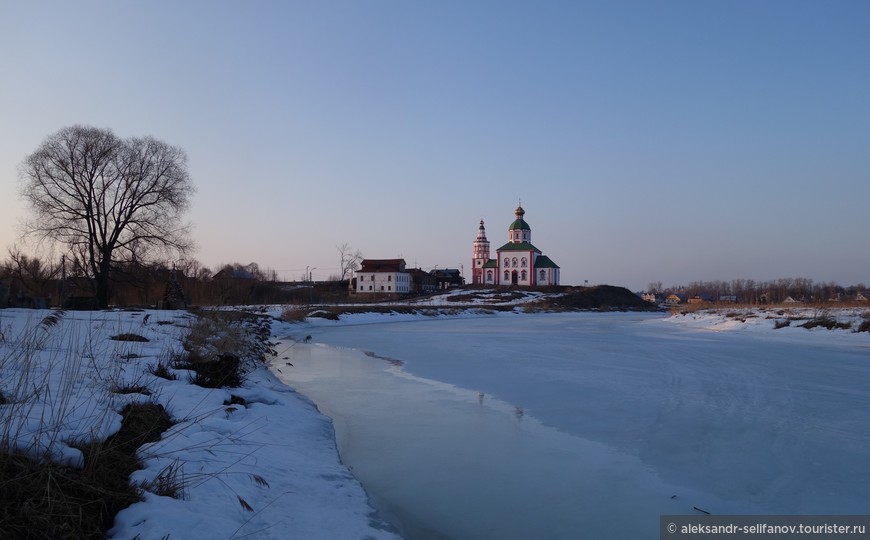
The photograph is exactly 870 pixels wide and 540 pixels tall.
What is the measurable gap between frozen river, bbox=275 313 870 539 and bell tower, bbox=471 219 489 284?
91.0 m

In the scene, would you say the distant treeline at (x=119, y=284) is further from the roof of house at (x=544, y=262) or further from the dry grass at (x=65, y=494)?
the roof of house at (x=544, y=262)

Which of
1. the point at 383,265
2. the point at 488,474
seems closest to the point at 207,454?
the point at 488,474

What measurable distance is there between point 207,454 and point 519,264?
94616mm

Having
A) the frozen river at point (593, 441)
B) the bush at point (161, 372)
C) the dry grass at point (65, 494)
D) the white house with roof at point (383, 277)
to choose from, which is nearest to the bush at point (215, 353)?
the bush at point (161, 372)

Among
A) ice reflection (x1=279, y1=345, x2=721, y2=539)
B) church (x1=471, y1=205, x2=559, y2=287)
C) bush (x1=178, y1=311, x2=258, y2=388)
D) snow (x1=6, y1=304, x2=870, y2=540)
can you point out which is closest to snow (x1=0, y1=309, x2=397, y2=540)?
snow (x1=6, y1=304, x2=870, y2=540)

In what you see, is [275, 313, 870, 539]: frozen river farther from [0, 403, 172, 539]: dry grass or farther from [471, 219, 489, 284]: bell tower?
[471, 219, 489, 284]: bell tower

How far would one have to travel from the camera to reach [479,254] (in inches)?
4245

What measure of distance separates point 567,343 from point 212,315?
13249 millimetres

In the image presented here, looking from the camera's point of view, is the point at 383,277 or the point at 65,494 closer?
the point at 65,494

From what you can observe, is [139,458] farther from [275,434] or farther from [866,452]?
[866,452]

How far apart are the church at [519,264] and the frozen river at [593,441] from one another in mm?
83838

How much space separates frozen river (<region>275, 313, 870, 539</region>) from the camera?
460cm

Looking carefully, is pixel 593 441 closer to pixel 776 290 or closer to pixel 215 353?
pixel 215 353

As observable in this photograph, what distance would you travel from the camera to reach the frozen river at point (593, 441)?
4602mm
